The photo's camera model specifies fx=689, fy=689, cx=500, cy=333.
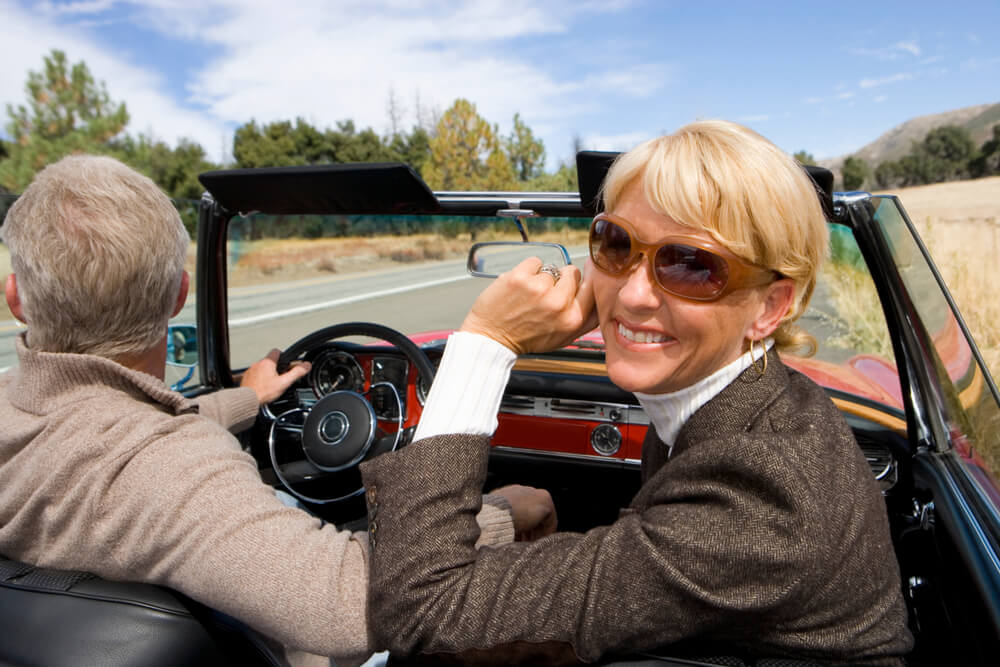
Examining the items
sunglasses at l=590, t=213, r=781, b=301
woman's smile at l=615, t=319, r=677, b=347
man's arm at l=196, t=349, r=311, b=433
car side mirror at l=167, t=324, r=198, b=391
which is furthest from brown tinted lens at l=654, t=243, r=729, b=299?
car side mirror at l=167, t=324, r=198, b=391

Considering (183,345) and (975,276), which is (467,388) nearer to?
(183,345)

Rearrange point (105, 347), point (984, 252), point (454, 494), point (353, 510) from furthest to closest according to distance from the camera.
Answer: point (984, 252) → point (353, 510) → point (105, 347) → point (454, 494)

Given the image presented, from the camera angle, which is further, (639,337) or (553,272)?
(553,272)

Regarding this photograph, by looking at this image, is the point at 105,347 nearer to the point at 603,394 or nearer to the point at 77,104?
the point at 603,394

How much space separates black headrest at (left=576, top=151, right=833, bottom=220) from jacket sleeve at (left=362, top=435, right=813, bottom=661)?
805 mm

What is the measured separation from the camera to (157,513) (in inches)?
49.4

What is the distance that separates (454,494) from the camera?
1.31 meters

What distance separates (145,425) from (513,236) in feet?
5.28

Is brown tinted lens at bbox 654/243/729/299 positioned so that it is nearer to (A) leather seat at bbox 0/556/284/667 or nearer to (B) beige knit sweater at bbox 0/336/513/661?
(B) beige knit sweater at bbox 0/336/513/661

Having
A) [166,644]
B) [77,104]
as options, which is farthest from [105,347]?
[77,104]

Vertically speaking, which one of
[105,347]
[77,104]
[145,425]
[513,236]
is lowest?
[145,425]

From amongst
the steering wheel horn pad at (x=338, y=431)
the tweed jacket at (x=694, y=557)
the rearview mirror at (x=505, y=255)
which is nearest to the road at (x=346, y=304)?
the rearview mirror at (x=505, y=255)

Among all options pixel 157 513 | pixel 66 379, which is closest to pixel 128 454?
pixel 157 513

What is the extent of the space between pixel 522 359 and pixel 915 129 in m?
204
